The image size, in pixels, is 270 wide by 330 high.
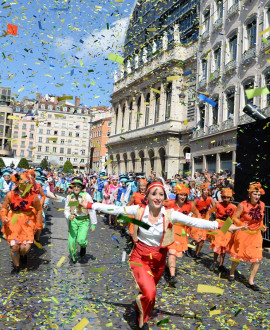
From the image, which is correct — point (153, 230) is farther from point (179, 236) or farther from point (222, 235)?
point (222, 235)

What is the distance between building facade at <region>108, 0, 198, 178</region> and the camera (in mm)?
36094

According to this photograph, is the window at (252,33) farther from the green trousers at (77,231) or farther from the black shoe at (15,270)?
the black shoe at (15,270)

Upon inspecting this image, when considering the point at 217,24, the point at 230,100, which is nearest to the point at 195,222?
the point at 230,100

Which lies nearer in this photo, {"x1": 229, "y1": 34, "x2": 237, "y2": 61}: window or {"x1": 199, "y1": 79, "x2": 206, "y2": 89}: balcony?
{"x1": 229, "y1": 34, "x2": 237, "y2": 61}: window

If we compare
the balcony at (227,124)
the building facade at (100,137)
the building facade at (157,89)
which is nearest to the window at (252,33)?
the balcony at (227,124)

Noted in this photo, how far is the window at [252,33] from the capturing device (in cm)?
2330

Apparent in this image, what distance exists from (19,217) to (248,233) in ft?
12.8

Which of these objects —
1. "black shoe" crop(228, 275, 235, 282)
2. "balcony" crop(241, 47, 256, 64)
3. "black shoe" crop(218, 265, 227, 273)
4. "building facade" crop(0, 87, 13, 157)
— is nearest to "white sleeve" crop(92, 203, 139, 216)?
"black shoe" crop(228, 275, 235, 282)

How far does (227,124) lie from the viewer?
25.7m

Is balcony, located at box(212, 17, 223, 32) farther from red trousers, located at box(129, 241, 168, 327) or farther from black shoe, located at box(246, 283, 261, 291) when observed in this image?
red trousers, located at box(129, 241, 168, 327)

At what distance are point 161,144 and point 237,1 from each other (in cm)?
1680

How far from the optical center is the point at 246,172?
10.5 metres

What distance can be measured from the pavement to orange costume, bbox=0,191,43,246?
54 centimetres

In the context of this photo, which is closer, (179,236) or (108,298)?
(108,298)
